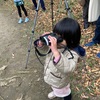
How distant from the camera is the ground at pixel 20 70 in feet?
10.3

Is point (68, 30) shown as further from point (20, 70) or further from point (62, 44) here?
point (20, 70)

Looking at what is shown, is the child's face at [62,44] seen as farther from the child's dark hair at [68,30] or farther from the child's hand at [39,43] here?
the child's hand at [39,43]

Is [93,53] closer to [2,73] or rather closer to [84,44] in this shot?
[84,44]

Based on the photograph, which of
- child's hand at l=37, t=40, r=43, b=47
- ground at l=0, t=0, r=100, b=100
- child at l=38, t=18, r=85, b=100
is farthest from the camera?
ground at l=0, t=0, r=100, b=100

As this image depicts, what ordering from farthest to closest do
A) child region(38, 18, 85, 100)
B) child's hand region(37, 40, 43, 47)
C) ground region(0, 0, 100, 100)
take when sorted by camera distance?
ground region(0, 0, 100, 100) < child's hand region(37, 40, 43, 47) < child region(38, 18, 85, 100)

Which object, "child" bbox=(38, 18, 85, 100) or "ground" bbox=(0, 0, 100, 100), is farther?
"ground" bbox=(0, 0, 100, 100)

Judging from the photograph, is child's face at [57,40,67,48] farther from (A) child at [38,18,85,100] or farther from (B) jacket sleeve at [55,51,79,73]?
(B) jacket sleeve at [55,51,79,73]

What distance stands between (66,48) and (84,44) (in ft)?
6.51

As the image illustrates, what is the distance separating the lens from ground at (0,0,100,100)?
3.15 m

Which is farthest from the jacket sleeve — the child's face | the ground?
the ground

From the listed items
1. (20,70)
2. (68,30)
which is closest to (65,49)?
(68,30)

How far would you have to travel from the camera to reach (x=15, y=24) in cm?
553

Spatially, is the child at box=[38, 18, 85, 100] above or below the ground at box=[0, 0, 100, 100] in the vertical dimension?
above

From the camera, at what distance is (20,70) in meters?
3.71
